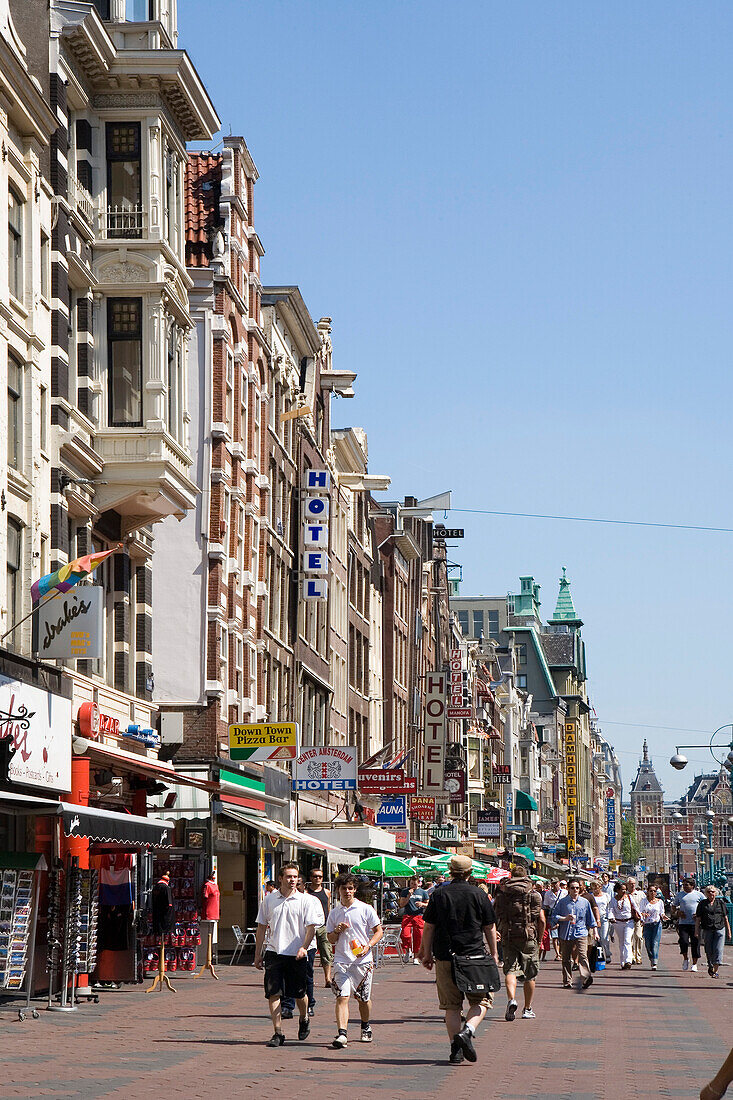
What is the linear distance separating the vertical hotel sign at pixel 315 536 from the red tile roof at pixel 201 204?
10276mm

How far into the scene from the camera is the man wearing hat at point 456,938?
602 inches

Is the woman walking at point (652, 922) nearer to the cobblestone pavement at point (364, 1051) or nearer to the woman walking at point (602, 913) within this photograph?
the woman walking at point (602, 913)

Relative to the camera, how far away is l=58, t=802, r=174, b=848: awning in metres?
19.5

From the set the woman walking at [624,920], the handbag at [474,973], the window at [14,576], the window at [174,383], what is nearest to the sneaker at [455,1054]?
the handbag at [474,973]

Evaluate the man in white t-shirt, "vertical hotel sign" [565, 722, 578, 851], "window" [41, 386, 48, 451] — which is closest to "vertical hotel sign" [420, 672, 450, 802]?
"window" [41, 386, 48, 451]

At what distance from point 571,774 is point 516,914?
538 ft

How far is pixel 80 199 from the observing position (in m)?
29.5

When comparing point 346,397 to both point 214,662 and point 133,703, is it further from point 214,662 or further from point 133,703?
point 133,703

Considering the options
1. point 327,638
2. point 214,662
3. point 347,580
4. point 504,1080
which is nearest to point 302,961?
point 504,1080

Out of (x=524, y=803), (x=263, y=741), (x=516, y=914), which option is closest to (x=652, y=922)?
(x=263, y=741)

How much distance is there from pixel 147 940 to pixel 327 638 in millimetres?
29121

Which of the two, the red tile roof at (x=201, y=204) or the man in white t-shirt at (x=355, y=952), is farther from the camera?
the red tile roof at (x=201, y=204)

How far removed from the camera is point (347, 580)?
204 feet

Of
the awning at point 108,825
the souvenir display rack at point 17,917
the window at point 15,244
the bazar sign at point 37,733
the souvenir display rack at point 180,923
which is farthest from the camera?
the souvenir display rack at point 180,923
